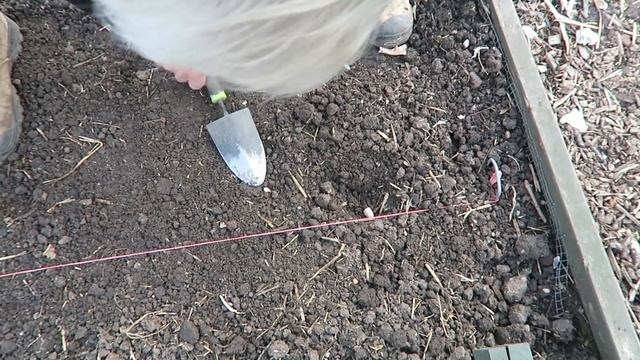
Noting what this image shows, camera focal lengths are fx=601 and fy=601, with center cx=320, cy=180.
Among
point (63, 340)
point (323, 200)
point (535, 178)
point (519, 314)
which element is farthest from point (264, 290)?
point (535, 178)

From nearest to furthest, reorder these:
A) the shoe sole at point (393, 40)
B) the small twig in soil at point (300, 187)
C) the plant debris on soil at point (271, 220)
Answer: the plant debris on soil at point (271, 220) < the small twig in soil at point (300, 187) < the shoe sole at point (393, 40)

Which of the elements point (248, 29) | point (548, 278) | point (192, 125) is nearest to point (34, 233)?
point (192, 125)

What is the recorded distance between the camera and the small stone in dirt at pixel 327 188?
1992 millimetres

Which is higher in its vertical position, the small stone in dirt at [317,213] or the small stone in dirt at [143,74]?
the small stone in dirt at [143,74]

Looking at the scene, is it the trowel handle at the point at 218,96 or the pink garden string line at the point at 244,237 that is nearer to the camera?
the pink garden string line at the point at 244,237

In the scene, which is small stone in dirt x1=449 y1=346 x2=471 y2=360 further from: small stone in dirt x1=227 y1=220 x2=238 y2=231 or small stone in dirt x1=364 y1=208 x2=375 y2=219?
small stone in dirt x1=227 y1=220 x2=238 y2=231

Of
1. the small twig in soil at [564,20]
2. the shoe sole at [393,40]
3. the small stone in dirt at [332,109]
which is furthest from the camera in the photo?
the small twig in soil at [564,20]

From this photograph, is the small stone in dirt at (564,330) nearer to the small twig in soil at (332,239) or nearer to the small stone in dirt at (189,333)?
the small twig in soil at (332,239)

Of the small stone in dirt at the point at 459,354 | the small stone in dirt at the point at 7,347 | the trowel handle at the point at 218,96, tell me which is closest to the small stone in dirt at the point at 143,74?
the trowel handle at the point at 218,96

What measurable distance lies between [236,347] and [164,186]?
555 mm

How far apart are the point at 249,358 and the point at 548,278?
987 mm

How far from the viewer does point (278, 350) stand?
5.70ft

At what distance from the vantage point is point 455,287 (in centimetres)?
190

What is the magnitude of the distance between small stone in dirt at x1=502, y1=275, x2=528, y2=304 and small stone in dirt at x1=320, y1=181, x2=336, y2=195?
0.63 metres
